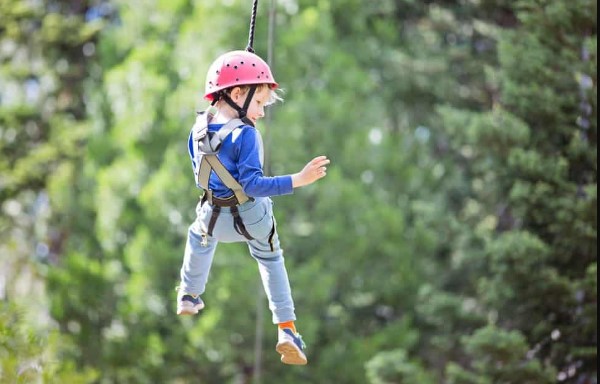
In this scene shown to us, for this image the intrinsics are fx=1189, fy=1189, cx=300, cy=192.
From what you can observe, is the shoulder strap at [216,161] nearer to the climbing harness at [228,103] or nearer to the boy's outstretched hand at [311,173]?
the climbing harness at [228,103]

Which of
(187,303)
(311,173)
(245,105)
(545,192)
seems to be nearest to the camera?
(311,173)

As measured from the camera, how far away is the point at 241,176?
161 inches

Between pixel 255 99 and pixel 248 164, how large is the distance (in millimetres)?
265

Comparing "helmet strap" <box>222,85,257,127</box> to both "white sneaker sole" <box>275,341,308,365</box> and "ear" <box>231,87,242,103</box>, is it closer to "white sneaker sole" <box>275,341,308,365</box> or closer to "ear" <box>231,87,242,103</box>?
"ear" <box>231,87,242,103</box>

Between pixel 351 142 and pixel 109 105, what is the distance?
4077mm

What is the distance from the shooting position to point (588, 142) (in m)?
12.1

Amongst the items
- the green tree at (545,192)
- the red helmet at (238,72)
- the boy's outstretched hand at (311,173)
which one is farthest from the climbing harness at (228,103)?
the green tree at (545,192)

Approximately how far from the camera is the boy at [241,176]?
4.07m

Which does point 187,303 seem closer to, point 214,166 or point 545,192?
point 214,166

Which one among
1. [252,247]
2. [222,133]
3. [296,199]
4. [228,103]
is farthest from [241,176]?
[296,199]

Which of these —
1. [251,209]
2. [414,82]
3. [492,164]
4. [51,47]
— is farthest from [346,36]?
[251,209]

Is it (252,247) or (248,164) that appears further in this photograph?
(252,247)

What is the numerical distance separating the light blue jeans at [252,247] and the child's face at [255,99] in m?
0.32

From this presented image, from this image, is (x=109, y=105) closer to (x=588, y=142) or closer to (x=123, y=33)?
(x=123, y=33)
